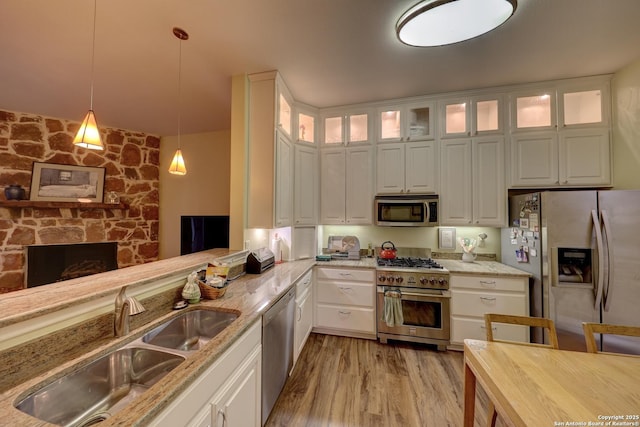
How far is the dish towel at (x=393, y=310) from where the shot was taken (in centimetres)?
250

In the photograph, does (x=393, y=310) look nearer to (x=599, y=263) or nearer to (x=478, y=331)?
(x=478, y=331)

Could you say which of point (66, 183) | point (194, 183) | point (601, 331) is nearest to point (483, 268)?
point (601, 331)

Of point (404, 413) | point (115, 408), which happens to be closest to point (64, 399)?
point (115, 408)

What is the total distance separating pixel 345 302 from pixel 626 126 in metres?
3.30

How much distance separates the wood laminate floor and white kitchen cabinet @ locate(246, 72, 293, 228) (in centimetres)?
144

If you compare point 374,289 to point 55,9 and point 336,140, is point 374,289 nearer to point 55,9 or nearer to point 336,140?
point 336,140

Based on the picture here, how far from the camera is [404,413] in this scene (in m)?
1.72

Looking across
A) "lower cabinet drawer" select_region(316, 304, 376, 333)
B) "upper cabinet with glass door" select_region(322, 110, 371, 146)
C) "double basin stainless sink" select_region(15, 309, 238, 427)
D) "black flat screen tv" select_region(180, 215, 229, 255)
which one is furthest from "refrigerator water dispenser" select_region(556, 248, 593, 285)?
"black flat screen tv" select_region(180, 215, 229, 255)

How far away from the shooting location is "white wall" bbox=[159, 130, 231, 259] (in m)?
4.00

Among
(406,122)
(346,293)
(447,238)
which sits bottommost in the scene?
(346,293)

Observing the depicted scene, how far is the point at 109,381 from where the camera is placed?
0.99 meters

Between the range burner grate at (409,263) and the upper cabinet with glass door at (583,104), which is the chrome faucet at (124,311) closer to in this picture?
the range burner grate at (409,263)

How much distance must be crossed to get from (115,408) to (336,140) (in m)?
3.01

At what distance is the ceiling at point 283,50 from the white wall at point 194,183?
1107mm
